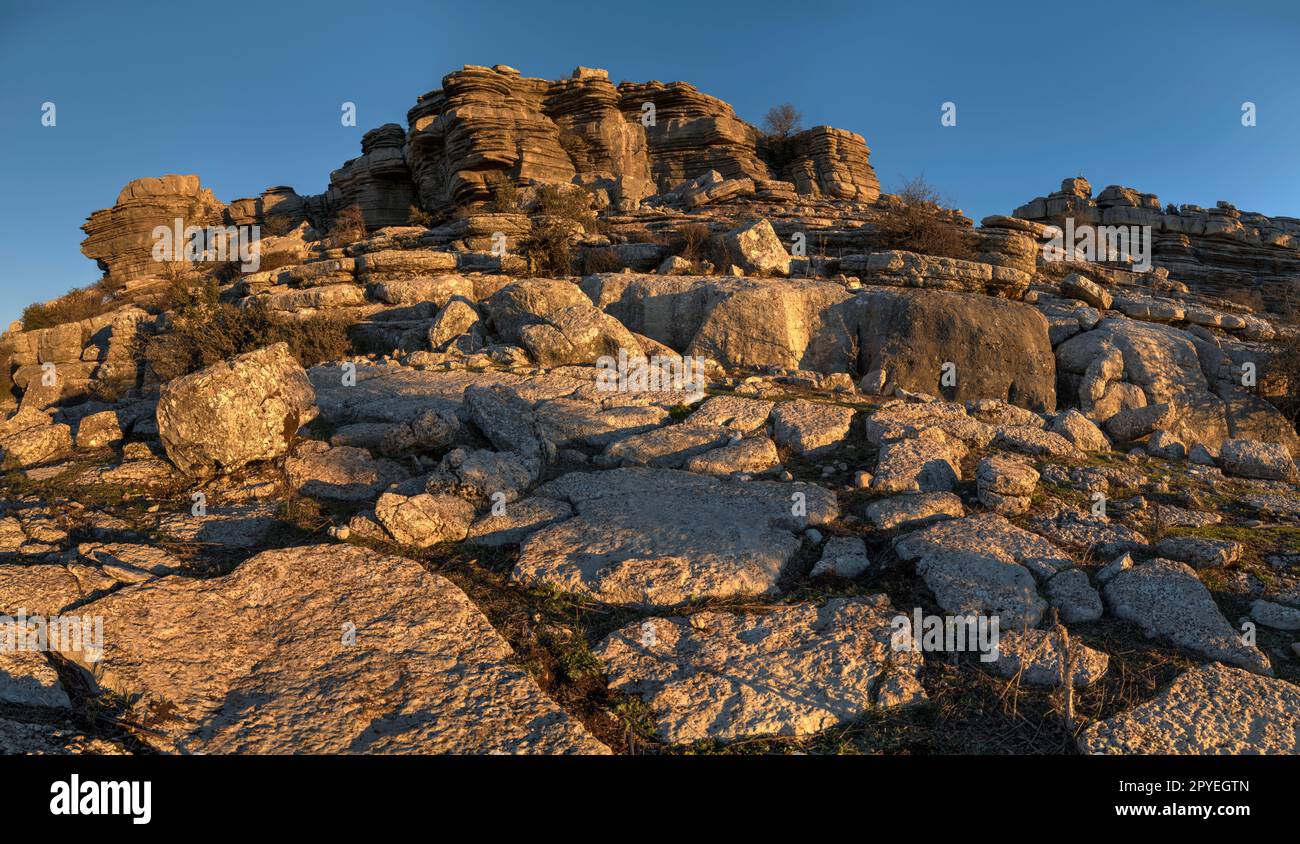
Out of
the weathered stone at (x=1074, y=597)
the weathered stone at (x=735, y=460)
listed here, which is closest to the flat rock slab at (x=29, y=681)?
the weathered stone at (x=735, y=460)

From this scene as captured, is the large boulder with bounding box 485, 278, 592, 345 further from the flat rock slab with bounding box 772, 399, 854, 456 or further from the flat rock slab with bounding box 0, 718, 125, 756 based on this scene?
the flat rock slab with bounding box 0, 718, 125, 756

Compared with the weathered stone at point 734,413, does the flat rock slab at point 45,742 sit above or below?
below

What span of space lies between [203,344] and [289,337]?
3.97 ft

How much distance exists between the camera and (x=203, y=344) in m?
8.78

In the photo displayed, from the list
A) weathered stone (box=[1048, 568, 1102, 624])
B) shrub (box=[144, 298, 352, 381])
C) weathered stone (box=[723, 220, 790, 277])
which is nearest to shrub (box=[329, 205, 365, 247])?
shrub (box=[144, 298, 352, 381])

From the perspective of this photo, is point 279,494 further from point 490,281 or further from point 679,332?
point 490,281

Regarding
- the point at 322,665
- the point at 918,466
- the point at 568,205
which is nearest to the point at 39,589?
the point at 322,665

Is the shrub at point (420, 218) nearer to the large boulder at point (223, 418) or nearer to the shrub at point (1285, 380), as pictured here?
the large boulder at point (223, 418)

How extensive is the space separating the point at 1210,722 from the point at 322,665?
155 inches

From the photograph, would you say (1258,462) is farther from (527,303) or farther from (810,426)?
(527,303)

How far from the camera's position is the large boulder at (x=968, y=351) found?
30.7 feet

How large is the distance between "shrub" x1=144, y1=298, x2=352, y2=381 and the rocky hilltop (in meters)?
0.05

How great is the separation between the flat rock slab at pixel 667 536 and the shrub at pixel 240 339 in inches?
247

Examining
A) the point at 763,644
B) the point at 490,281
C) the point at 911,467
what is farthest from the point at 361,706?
the point at 490,281
